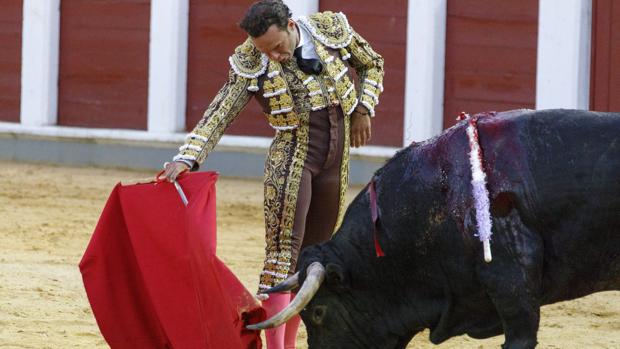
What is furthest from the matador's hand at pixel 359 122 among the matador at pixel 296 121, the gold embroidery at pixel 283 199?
the gold embroidery at pixel 283 199

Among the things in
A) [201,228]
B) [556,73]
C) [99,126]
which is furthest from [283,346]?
[99,126]

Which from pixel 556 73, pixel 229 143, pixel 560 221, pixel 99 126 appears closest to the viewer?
pixel 560 221

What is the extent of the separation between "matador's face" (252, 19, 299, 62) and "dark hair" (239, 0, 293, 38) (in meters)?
0.02

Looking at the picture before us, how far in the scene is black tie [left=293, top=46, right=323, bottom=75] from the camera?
4.61m

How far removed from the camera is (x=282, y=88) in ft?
15.1

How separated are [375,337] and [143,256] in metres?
0.85

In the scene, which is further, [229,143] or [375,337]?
[229,143]

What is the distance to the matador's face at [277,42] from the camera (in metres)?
4.36

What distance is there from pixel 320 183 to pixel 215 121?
15.2 inches

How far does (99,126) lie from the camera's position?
1093 cm

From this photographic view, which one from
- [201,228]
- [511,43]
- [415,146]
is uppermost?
[511,43]

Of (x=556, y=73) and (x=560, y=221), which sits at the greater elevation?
(x=556, y=73)

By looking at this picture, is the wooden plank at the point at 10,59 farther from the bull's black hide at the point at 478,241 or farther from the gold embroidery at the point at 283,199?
the bull's black hide at the point at 478,241

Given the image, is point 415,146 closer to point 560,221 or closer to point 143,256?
point 560,221
